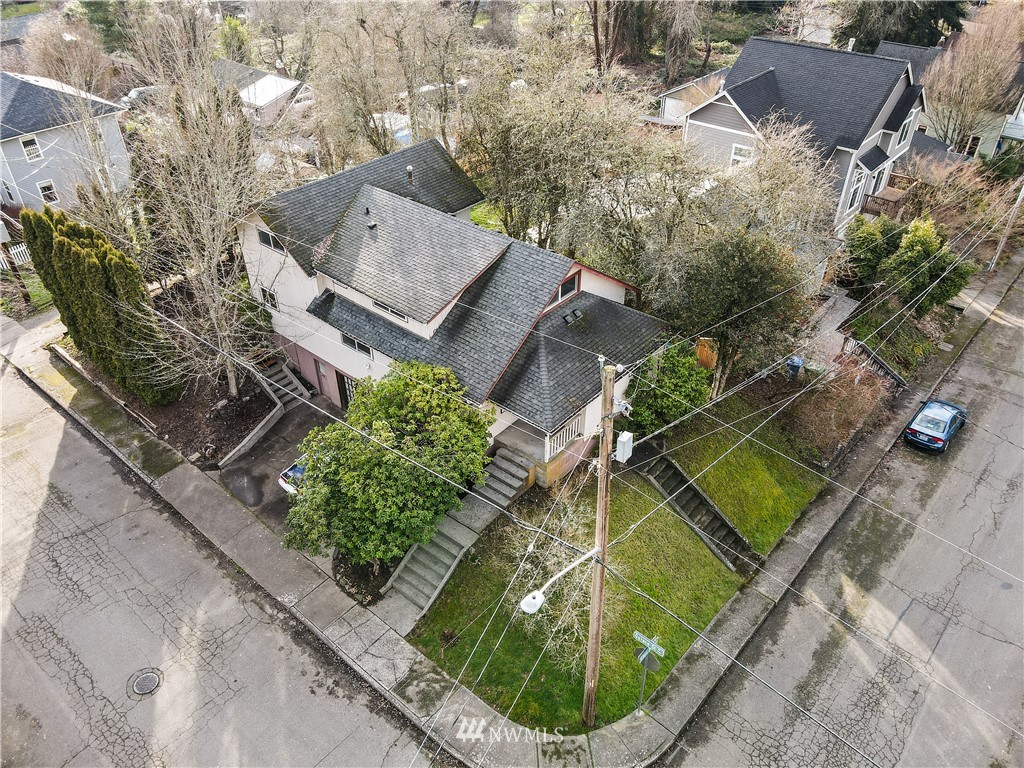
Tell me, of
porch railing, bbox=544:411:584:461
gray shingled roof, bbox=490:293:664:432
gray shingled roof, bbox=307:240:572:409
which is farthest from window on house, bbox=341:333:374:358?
porch railing, bbox=544:411:584:461

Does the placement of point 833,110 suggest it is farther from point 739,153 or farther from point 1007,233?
point 1007,233

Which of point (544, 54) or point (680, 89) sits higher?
point (544, 54)

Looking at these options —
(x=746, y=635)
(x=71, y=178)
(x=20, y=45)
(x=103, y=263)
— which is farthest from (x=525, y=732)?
(x=20, y=45)

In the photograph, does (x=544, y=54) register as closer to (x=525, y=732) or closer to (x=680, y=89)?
(x=680, y=89)

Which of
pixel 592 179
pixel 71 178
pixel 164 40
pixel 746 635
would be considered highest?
pixel 164 40

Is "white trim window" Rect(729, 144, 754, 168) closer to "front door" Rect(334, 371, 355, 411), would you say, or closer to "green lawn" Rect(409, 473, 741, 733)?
"green lawn" Rect(409, 473, 741, 733)

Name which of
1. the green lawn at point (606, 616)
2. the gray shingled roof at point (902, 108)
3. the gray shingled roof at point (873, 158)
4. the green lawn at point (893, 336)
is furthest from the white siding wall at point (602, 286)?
the gray shingled roof at point (902, 108)

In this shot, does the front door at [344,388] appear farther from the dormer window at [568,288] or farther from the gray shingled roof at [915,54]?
the gray shingled roof at [915,54]
